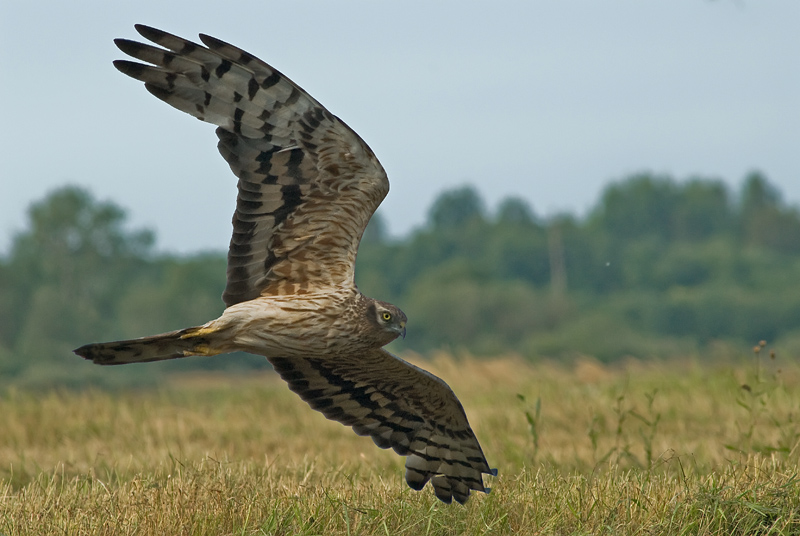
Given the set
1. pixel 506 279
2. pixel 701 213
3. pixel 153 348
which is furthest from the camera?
pixel 701 213

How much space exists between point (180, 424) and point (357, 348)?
4339mm

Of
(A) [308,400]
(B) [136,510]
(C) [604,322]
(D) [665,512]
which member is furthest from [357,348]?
(C) [604,322]

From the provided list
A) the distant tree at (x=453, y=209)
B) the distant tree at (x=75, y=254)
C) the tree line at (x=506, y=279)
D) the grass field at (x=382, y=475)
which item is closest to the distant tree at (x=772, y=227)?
the tree line at (x=506, y=279)

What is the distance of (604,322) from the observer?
50.6m

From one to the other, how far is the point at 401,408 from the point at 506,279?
63680mm

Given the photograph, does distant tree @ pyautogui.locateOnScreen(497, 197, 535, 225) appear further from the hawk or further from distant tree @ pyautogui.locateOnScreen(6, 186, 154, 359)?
the hawk

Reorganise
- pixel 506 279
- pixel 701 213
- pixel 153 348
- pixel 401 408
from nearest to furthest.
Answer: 1. pixel 153 348
2. pixel 401 408
3. pixel 506 279
4. pixel 701 213

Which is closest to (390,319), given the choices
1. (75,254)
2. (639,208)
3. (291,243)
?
(291,243)

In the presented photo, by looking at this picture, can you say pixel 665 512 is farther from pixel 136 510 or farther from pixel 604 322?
pixel 604 322

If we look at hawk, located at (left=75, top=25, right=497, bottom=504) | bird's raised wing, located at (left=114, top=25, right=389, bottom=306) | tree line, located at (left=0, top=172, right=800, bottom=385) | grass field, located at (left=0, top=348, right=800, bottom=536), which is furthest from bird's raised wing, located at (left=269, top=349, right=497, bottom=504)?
tree line, located at (left=0, top=172, right=800, bottom=385)

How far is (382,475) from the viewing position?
626 centimetres

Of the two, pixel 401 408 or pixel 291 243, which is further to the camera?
pixel 401 408

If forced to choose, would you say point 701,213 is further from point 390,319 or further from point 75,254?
point 390,319

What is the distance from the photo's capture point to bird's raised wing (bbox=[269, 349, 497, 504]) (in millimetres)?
5777
